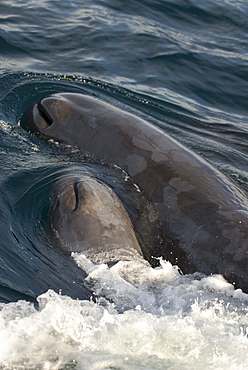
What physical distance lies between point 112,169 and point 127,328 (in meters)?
3.16

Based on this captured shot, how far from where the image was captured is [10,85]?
11.7m

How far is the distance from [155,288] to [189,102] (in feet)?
23.6

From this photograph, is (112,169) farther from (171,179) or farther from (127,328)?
(127,328)

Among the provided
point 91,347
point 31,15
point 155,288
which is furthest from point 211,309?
point 31,15

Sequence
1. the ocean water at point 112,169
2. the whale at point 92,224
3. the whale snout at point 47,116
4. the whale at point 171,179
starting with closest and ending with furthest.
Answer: the ocean water at point 112,169 → the whale at point 92,224 → the whale at point 171,179 → the whale snout at point 47,116

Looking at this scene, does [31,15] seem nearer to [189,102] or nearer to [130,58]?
[130,58]

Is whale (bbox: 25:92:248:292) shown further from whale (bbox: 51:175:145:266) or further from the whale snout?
whale (bbox: 51:175:145:266)

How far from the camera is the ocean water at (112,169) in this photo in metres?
5.34

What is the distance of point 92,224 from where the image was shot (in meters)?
6.91

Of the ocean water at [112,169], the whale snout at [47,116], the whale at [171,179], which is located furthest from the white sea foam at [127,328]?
the whale snout at [47,116]

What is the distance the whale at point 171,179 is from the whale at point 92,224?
0.52 m

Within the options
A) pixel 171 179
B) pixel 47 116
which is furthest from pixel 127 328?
pixel 47 116

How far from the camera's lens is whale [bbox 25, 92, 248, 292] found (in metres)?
6.92

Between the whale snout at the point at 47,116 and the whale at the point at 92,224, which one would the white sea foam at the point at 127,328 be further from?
the whale snout at the point at 47,116
